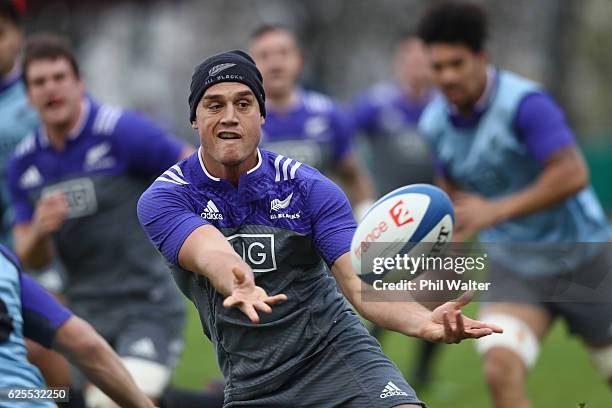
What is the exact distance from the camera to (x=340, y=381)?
4.75 meters

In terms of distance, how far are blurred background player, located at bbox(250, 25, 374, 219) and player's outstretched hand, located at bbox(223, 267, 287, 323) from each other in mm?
5419

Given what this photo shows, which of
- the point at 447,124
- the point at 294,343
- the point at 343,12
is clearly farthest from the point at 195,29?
the point at 294,343

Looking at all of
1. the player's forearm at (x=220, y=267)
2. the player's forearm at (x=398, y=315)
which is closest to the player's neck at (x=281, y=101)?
the player's forearm at (x=398, y=315)

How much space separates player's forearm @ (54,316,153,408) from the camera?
521 centimetres

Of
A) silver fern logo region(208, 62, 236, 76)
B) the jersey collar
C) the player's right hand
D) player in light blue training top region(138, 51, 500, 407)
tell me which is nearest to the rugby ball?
player in light blue training top region(138, 51, 500, 407)

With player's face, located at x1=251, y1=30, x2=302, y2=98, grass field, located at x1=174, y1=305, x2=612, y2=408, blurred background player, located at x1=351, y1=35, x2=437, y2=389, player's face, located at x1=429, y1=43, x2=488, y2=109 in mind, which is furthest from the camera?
blurred background player, located at x1=351, y1=35, x2=437, y2=389

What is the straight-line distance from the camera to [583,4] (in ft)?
101

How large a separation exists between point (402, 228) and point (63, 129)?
10.0 feet

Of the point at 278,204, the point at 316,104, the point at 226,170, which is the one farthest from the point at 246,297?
the point at 316,104

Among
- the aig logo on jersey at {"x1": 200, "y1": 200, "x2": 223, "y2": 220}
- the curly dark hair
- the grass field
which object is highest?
the curly dark hair

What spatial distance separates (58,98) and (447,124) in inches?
91.1

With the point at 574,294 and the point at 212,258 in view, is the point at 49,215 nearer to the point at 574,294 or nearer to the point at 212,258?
the point at 212,258

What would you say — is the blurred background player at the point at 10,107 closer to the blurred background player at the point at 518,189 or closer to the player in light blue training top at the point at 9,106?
the player in light blue training top at the point at 9,106

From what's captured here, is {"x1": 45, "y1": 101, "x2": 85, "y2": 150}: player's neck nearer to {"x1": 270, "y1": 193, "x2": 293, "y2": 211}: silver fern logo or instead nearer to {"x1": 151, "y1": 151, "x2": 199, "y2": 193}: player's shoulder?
{"x1": 151, "y1": 151, "x2": 199, "y2": 193}: player's shoulder
